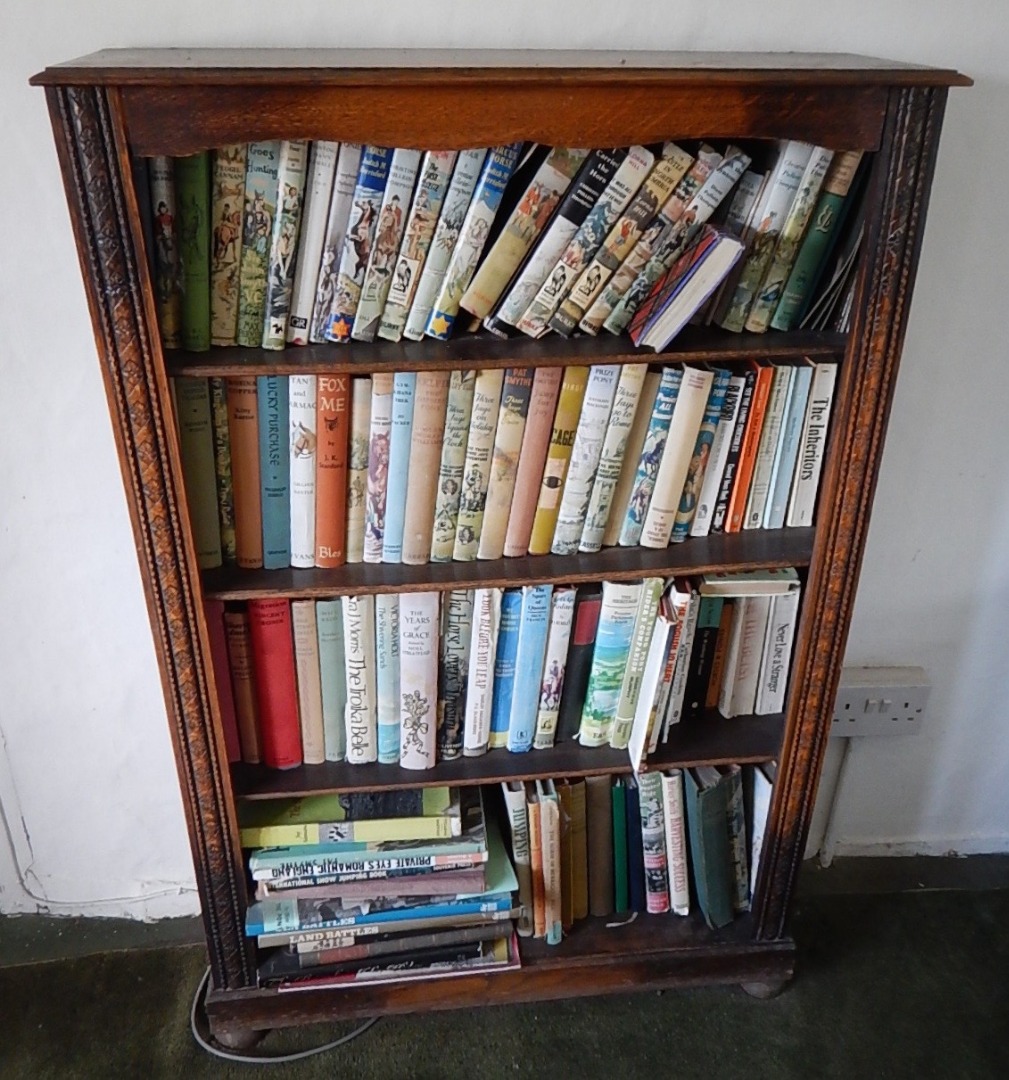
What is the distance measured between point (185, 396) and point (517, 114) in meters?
0.47

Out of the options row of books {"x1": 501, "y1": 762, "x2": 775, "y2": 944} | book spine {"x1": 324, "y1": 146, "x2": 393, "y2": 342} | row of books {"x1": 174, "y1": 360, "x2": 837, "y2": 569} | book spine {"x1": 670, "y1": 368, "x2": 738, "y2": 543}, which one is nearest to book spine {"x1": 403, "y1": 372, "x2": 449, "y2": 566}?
row of books {"x1": 174, "y1": 360, "x2": 837, "y2": 569}

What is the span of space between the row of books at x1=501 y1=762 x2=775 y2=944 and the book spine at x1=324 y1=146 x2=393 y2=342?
700 mm

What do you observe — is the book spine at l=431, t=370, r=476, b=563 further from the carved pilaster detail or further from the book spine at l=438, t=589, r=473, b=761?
the carved pilaster detail

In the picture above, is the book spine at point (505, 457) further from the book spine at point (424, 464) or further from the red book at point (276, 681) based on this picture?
the red book at point (276, 681)

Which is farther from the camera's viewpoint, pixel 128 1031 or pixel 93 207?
pixel 128 1031

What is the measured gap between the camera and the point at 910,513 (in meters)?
1.44

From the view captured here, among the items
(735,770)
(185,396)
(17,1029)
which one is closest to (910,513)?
(735,770)

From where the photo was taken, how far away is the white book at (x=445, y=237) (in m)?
1.00

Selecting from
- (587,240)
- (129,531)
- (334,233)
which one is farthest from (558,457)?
(129,531)

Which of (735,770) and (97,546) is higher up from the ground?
(97,546)

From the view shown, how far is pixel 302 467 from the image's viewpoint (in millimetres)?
1138

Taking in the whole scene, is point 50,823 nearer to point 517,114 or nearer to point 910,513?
point 517,114

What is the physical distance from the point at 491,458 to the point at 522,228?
27 cm

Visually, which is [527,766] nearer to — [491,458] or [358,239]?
[491,458]
